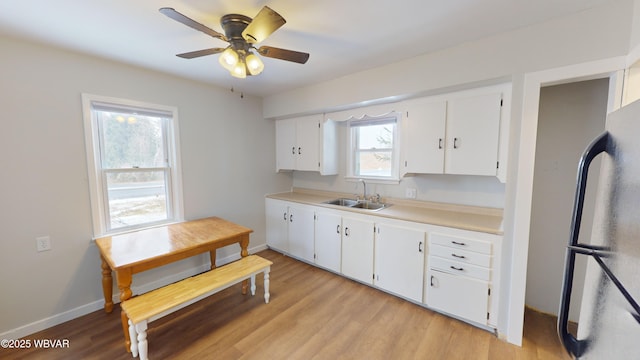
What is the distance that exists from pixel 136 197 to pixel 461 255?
3315 millimetres

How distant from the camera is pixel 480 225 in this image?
2.06 metres

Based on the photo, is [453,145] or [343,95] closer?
[453,145]

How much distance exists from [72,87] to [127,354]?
2301mm

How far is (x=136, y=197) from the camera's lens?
2611 millimetres

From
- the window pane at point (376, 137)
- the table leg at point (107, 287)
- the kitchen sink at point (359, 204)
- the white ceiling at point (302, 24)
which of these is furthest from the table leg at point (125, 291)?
the window pane at point (376, 137)

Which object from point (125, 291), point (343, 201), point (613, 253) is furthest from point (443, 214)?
point (125, 291)

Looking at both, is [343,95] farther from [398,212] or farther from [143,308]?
[143,308]

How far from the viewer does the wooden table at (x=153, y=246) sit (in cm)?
180

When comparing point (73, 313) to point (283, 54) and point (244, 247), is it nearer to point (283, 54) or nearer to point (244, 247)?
point (244, 247)

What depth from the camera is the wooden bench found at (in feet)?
5.34

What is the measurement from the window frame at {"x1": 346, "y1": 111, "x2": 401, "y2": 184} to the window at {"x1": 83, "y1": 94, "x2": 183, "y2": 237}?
221 centimetres

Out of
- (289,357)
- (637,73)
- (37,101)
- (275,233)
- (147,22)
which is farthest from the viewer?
(275,233)

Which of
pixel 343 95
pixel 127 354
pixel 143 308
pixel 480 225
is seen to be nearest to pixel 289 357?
pixel 143 308

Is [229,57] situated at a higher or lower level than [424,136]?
higher
